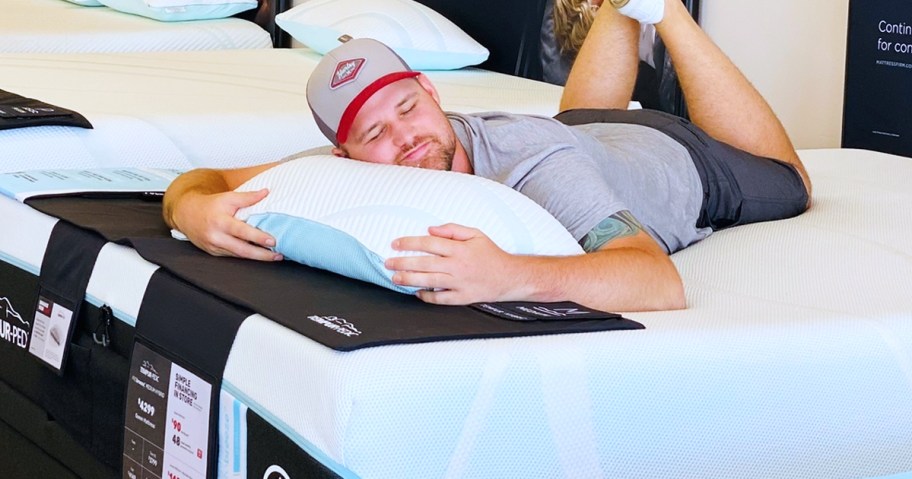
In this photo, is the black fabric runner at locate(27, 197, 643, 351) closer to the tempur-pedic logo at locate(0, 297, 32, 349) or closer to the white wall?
the tempur-pedic logo at locate(0, 297, 32, 349)

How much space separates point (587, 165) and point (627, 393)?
464 millimetres

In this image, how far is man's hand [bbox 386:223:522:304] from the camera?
133 cm

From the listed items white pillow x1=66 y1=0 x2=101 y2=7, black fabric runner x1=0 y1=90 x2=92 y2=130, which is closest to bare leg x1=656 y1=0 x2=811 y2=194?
black fabric runner x1=0 y1=90 x2=92 y2=130

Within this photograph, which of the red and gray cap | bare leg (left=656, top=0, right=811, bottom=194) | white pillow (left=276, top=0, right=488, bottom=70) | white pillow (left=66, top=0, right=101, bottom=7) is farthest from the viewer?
white pillow (left=66, top=0, right=101, bottom=7)

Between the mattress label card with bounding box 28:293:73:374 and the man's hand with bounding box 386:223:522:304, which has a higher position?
the man's hand with bounding box 386:223:522:304

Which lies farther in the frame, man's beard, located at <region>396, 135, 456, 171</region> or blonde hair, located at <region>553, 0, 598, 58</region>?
blonde hair, located at <region>553, 0, 598, 58</region>

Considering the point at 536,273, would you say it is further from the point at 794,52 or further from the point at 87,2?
the point at 87,2

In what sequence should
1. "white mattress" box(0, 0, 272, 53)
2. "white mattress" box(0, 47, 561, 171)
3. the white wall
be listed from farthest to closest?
"white mattress" box(0, 0, 272, 53) → the white wall → "white mattress" box(0, 47, 561, 171)

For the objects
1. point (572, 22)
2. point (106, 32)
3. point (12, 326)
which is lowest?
point (12, 326)

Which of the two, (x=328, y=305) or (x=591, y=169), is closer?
(x=328, y=305)

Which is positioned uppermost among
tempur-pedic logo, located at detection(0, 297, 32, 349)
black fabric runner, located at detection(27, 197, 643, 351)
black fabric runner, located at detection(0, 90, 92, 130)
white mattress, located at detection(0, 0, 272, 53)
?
white mattress, located at detection(0, 0, 272, 53)

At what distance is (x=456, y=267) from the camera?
1.33 meters

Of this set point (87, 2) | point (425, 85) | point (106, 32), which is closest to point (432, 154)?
point (425, 85)

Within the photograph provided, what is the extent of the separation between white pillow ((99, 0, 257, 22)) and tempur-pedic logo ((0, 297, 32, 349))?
2709mm
